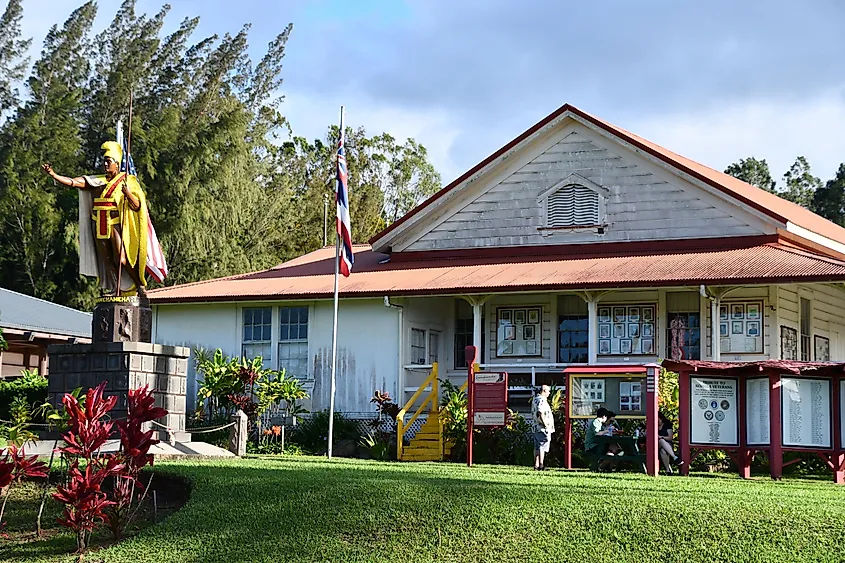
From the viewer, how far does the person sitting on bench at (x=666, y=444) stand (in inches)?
751

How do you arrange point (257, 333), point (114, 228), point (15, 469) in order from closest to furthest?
point (15, 469)
point (114, 228)
point (257, 333)

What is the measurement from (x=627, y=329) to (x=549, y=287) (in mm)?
2664

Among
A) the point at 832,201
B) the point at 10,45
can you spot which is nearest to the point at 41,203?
the point at 10,45

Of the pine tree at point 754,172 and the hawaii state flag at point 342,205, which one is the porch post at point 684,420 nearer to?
the hawaii state flag at point 342,205

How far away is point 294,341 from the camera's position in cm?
2764

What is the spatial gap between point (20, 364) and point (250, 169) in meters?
A: 12.4

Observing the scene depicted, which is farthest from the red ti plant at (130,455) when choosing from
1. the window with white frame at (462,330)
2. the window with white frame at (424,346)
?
the window with white frame at (462,330)

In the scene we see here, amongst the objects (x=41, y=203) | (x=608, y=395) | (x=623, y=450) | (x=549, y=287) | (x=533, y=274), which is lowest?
(x=623, y=450)

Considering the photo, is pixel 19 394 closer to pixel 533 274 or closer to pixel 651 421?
pixel 533 274

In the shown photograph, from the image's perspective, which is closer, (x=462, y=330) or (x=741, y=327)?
(x=741, y=327)

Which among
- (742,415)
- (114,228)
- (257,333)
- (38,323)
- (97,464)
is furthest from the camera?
(38,323)

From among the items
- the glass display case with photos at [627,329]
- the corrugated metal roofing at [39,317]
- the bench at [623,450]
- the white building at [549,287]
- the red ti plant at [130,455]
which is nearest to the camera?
the red ti plant at [130,455]

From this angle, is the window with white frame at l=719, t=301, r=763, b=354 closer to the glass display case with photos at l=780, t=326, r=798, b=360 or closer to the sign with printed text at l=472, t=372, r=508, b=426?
the glass display case with photos at l=780, t=326, r=798, b=360

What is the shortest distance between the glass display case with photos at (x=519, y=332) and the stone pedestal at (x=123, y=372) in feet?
27.0
